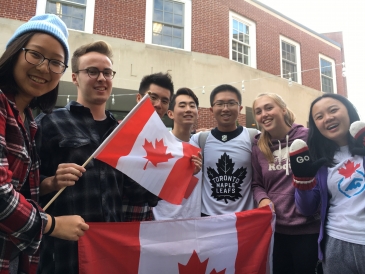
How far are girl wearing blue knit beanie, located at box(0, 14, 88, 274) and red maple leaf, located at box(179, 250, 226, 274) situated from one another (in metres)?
1.11

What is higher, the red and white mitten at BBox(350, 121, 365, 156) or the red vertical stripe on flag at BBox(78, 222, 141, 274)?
the red and white mitten at BBox(350, 121, 365, 156)

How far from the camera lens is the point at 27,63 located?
1.35 m

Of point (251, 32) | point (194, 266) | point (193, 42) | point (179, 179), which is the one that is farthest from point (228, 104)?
point (251, 32)

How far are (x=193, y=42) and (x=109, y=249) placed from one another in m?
8.66

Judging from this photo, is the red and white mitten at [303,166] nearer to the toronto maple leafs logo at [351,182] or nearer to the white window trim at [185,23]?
the toronto maple leafs logo at [351,182]

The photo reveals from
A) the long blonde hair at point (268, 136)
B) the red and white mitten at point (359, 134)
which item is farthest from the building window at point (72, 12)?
the red and white mitten at point (359, 134)

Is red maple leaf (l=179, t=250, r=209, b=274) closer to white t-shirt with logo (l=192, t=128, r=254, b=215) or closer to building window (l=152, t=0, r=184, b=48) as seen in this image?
white t-shirt with logo (l=192, t=128, r=254, b=215)

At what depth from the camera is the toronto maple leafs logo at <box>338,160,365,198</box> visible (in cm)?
199

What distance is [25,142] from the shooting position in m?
1.37

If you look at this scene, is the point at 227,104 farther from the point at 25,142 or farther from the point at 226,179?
the point at 25,142

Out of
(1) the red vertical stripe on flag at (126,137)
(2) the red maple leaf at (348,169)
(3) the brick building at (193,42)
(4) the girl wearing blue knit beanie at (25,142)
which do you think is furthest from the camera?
(3) the brick building at (193,42)

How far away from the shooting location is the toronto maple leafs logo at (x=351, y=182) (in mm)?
1993

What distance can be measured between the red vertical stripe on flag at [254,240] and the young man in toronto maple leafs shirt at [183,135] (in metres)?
0.49

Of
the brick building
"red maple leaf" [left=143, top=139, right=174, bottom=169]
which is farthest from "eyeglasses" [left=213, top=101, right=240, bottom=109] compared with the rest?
the brick building
